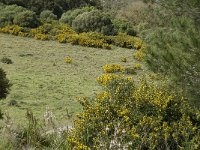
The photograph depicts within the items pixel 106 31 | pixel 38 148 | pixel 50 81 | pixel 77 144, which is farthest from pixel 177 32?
pixel 106 31

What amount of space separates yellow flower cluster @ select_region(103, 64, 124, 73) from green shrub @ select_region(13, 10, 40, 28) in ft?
46.9

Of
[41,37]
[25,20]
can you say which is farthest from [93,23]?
[41,37]

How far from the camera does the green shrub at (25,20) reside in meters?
37.0

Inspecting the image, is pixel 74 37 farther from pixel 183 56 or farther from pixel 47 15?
pixel 183 56

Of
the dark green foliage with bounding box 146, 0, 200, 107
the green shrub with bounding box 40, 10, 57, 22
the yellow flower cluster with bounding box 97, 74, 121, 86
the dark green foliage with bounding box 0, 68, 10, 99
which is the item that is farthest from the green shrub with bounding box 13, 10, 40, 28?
the dark green foliage with bounding box 146, 0, 200, 107

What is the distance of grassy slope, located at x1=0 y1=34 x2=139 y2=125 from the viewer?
18016mm

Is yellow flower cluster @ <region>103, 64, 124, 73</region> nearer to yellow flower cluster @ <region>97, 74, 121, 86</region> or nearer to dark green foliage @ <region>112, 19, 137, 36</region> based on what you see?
yellow flower cluster @ <region>97, 74, 121, 86</region>

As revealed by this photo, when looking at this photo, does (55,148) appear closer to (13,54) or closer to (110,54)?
(13,54)

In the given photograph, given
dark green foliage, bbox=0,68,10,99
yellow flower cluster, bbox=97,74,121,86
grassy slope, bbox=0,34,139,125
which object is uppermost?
yellow flower cluster, bbox=97,74,121,86

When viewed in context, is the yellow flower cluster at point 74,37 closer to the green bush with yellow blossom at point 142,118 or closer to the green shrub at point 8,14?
the green shrub at point 8,14

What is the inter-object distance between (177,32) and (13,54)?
19047mm

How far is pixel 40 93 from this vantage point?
19750 mm

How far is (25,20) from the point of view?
3731cm

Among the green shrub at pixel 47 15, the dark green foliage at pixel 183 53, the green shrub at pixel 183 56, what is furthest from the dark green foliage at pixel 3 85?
the green shrub at pixel 47 15
